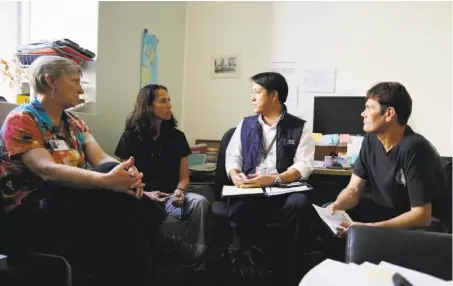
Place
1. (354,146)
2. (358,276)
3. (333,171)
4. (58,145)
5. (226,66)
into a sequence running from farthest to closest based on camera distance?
1. (226,66)
2. (354,146)
3. (333,171)
4. (58,145)
5. (358,276)

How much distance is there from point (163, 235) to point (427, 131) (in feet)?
6.45

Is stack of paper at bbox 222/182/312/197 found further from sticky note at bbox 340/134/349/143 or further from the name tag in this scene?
sticky note at bbox 340/134/349/143

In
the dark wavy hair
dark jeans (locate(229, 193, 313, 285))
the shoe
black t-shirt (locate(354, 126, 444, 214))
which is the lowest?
the shoe

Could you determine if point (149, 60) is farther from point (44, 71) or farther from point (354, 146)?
point (354, 146)

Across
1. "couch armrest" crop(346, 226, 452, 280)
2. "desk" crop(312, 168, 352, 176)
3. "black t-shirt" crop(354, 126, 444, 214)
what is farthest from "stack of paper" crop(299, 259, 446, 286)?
"desk" crop(312, 168, 352, 176)

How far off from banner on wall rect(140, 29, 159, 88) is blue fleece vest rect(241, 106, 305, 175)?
999 mm

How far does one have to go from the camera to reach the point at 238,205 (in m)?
1.82

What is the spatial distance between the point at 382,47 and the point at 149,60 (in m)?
1.73

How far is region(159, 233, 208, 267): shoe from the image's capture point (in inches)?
80.1

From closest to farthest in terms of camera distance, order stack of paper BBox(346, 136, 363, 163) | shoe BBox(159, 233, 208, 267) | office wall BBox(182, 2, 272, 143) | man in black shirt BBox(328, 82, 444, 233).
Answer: man in black shirt BBox(328, 82, 444, 233) → shoe BBox(159, 233, 208, 267) → stack of paper BBox(346, 136, 363, 163) → office wall BBox(182, 2, 272, 143)

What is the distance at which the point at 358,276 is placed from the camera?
0.78 metres

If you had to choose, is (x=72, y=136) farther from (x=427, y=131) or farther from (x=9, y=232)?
(x=427, y=131)

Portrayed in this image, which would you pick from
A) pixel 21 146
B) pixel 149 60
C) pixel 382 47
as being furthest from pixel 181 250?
pixel 382 47

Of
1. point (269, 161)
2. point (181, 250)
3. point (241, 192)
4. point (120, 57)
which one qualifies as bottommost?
point (181, 250)
